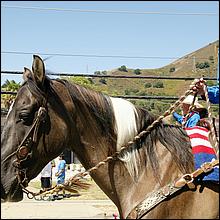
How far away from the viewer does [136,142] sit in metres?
2.56

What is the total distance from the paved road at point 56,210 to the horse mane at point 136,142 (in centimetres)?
419

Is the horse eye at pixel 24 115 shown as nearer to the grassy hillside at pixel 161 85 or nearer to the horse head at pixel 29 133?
the horse head at pixel 29 133

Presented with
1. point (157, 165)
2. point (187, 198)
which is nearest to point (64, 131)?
point (157, 165)

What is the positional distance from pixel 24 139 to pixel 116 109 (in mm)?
634

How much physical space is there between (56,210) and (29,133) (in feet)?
18.0

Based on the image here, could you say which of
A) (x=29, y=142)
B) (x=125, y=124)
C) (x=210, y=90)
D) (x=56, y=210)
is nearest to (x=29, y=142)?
(x=29, y=142)

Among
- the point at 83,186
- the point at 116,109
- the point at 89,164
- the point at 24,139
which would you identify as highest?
the point at 116,109

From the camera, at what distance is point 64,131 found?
2475mm

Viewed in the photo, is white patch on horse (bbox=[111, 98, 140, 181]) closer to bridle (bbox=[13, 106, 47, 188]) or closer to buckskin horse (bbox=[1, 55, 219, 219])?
buckskin horse (bbox=[1, 55, 219, 219])

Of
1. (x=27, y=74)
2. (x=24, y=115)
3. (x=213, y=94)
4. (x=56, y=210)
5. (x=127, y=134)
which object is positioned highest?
(x=27, y=74)

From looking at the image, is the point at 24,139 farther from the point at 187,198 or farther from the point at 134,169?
the point at 187,198

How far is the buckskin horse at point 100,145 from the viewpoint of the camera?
238 cm

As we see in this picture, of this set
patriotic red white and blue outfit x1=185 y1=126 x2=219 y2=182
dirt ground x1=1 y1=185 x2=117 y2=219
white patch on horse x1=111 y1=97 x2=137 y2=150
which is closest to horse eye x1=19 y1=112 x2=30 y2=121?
white patch on horse x1=111 y1=97 x2=137 y2=150

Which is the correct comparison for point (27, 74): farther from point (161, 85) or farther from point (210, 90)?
point (161, 85)
